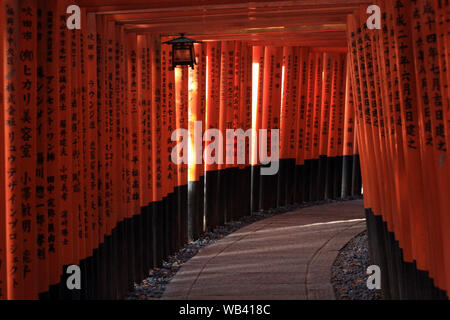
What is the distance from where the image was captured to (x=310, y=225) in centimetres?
1047

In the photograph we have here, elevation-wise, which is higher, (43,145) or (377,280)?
(43,145)

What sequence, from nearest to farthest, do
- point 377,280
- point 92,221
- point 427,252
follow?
1. point 427,252
2. point 92,221
3. point 377,280

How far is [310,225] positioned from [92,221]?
5612 mm

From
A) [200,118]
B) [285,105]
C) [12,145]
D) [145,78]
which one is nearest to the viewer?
[12,145]

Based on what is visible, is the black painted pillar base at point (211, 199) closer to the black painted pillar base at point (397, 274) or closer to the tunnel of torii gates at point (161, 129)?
the tunnel of torii gates at point (161, 129)

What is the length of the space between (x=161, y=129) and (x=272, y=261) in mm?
2519

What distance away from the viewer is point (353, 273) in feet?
23.9

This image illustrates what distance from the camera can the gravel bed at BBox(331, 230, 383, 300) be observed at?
6.40 m

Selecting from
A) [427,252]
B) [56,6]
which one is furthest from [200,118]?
[427,252]

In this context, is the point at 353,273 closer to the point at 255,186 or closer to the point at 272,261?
the point at 272,261

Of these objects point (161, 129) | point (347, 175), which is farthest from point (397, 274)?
point (347, 175)

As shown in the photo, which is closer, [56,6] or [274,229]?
[56,6]

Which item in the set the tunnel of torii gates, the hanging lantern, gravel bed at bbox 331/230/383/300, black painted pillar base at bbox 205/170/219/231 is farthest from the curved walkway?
the hanging lantern
